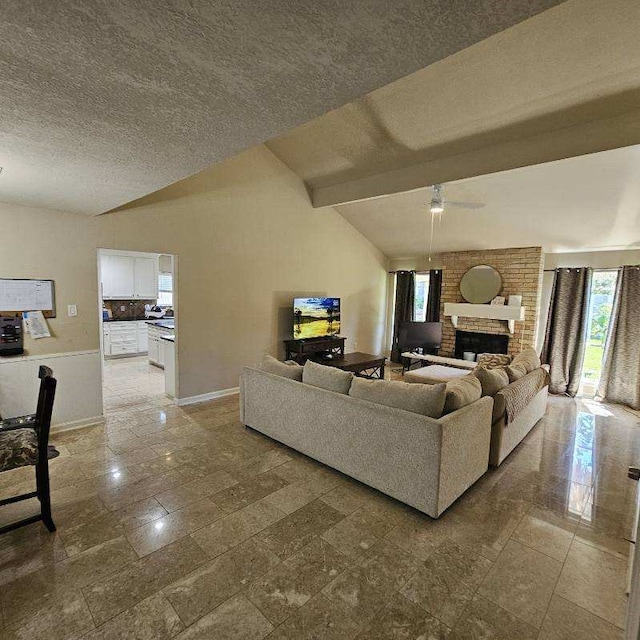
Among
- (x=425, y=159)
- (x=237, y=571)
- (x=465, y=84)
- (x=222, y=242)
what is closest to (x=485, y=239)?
(x=425, y=159)

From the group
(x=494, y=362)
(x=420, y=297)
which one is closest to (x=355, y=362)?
(x=494, y=362)

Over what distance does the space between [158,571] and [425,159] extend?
4513mm

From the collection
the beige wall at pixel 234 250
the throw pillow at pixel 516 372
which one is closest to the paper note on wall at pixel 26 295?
the beige wall at pixel 234 250

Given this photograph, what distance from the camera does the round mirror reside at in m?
5.74

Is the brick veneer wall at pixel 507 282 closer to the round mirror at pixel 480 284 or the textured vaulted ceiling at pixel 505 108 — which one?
the round mirror at pixel 480 284

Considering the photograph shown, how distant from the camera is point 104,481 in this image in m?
2.70

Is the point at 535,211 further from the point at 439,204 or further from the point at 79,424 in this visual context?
the point at 79,424

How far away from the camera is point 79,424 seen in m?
3.76

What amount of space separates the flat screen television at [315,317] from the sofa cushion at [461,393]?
3041 mm

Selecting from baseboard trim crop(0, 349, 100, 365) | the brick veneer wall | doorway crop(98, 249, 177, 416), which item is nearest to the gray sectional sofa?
baseboard trim crop(0, 349, 100, 365)

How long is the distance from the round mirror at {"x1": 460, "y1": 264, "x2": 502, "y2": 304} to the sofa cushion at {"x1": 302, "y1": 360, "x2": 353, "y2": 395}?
396 centimetres

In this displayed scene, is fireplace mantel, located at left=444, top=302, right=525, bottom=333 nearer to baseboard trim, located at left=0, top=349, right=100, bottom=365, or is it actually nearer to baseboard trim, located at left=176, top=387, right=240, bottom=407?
baseboard trim, located at left=176, top=387, right=240, bottom=407

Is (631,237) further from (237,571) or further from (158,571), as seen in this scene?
(158,571)

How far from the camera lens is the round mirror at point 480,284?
5.74m
